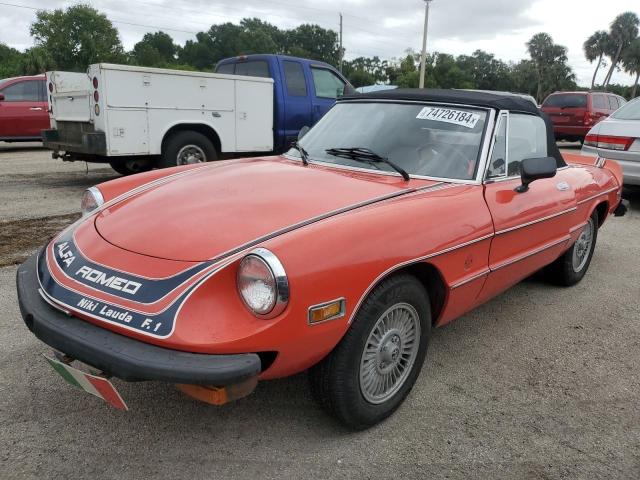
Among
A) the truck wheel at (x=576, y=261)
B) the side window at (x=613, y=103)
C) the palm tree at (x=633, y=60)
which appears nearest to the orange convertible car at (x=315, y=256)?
the truck wheel at (x=576, y=261)

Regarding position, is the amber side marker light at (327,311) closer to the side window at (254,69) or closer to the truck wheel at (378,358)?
the truck wheel at (378,358)

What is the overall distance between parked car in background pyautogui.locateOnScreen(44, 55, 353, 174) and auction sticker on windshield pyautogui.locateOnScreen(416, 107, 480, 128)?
4372 millimetres

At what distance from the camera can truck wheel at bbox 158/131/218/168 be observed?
721cm

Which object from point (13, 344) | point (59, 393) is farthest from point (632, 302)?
point (13, 344)

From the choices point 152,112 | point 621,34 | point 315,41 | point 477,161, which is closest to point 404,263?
point 477,161

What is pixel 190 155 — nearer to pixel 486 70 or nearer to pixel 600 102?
pixel 600 102

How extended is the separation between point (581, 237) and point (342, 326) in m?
3.01

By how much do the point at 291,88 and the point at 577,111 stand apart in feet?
32.3

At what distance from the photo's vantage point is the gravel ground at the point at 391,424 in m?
2.13

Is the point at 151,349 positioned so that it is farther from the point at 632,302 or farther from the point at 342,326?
the point at 632,302

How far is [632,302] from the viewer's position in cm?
404

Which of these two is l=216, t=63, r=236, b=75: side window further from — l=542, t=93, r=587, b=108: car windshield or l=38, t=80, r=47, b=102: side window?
l=542, t=93, r=587, b=108: car windshield

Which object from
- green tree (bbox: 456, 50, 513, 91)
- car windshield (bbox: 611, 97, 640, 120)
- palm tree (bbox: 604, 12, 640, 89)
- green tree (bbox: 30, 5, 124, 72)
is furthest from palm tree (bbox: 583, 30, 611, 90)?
car windshield (bbox: 611, 97, 640, 120)

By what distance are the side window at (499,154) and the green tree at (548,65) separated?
230 feet
